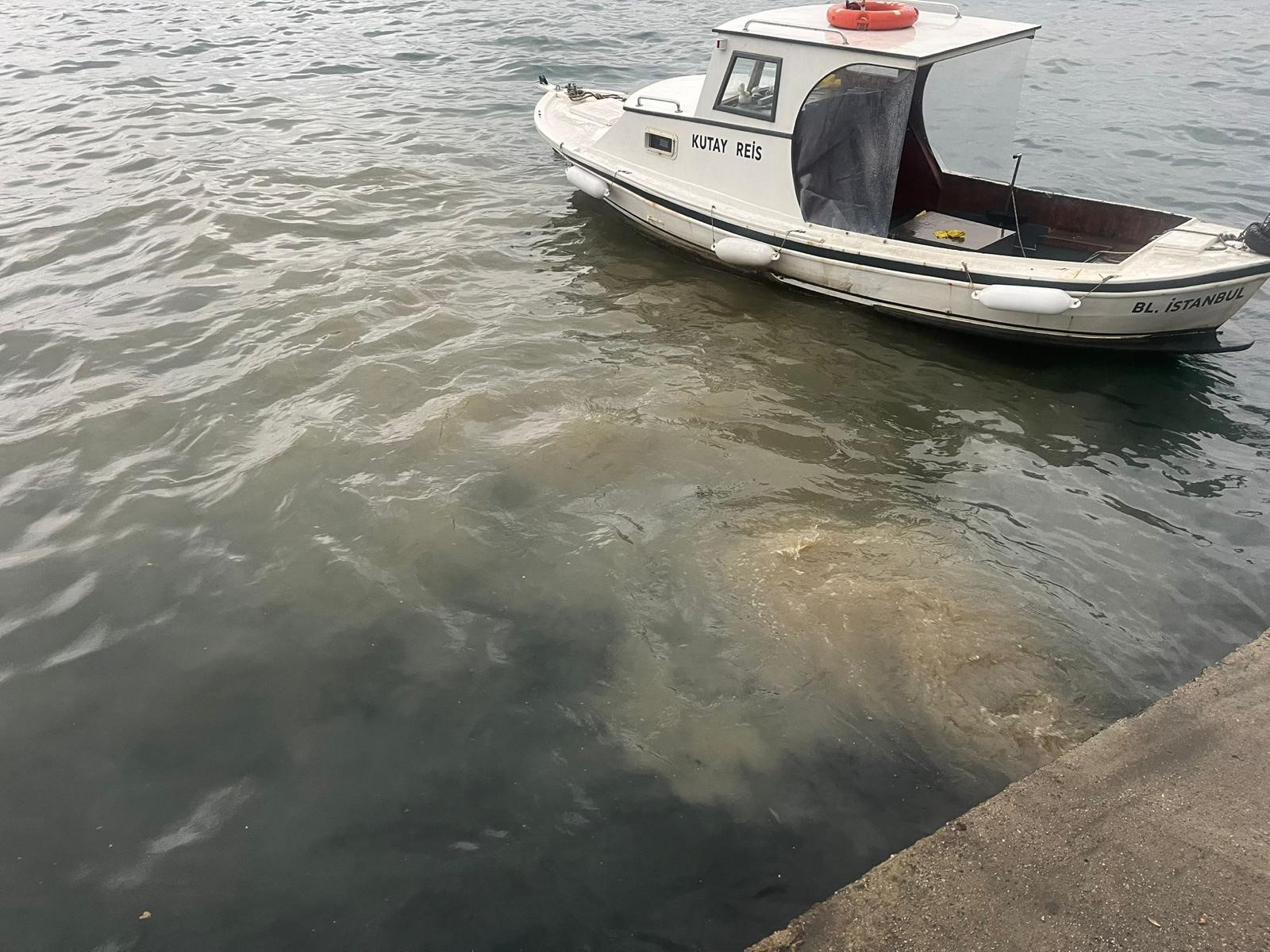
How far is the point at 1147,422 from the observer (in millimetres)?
6527

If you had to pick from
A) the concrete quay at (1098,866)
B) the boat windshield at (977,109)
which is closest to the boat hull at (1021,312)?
the boat windshield at (977,109)

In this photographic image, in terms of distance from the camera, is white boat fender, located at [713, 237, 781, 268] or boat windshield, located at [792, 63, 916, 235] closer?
boat windshield, located at [792, 63, 916, 235]

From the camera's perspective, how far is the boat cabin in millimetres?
7453

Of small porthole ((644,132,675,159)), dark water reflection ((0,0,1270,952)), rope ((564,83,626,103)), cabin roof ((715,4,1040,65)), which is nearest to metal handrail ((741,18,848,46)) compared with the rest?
cabin roof ((715,4,1040,65))

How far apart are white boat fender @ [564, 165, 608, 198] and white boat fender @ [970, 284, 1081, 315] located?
432 centimetres

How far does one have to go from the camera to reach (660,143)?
8781 mm

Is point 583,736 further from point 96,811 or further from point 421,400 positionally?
point 421,400

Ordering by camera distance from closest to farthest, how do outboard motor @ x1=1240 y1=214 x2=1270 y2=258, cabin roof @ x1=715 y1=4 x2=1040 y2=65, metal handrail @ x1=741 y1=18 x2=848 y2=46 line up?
outboard motor @ x1=1240 y1=214 x2=1270 y2=258 → cabin roof @ x1=715 y1=4 x2=1040 y2=65 → metal handrail @ x1=741 y1=18 x2=848 y2=46

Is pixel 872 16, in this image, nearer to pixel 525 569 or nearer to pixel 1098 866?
pixel 525 569

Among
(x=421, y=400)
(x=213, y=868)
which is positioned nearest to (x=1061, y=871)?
(x=213, y=868)

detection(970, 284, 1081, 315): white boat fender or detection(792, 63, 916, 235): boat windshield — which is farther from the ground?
detection(792, 63, 916, 235): boat windshield

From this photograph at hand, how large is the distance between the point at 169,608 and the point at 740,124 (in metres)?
6.45

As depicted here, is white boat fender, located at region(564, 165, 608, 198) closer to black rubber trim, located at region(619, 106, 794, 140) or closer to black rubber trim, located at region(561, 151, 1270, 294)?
black rubber trim, located at region(561, 151, 1270, 294)

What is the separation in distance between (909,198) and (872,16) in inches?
72.9
